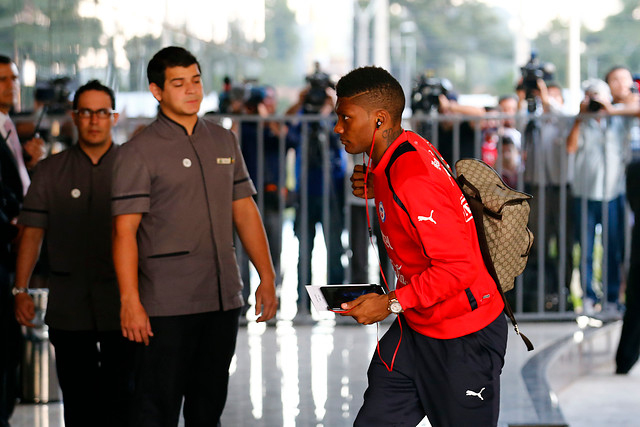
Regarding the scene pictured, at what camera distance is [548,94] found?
918 cm

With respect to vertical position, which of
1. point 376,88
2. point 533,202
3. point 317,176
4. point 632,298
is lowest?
point 632,298

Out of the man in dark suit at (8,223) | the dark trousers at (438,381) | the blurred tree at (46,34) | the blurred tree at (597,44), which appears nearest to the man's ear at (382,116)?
the dark trousers at (438,381)

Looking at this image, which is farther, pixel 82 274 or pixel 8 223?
pixel 8 223

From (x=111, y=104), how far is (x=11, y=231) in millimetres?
770

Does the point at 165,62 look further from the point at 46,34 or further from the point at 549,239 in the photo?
the point at 46,34

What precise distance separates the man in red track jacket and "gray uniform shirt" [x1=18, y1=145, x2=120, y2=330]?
1712 mm

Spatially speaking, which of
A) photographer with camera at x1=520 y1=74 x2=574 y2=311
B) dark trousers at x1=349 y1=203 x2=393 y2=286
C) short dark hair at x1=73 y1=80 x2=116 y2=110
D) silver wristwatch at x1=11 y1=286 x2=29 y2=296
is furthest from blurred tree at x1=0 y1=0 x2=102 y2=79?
silver wristwatch at x1=11 y1=286 x2=29 y2=296

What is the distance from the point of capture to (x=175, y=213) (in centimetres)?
401

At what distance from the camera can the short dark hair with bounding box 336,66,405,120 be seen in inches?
127

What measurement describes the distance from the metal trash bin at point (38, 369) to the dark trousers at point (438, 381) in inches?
121

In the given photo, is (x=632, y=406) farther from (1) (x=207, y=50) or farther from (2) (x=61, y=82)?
(1) (x=207, y=50)

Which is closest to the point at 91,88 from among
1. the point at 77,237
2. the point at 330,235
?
the point at 77,237

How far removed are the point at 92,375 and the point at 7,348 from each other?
2.31 ft

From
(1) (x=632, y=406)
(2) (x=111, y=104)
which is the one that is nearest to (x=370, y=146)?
(2) (x=111, y=104)
